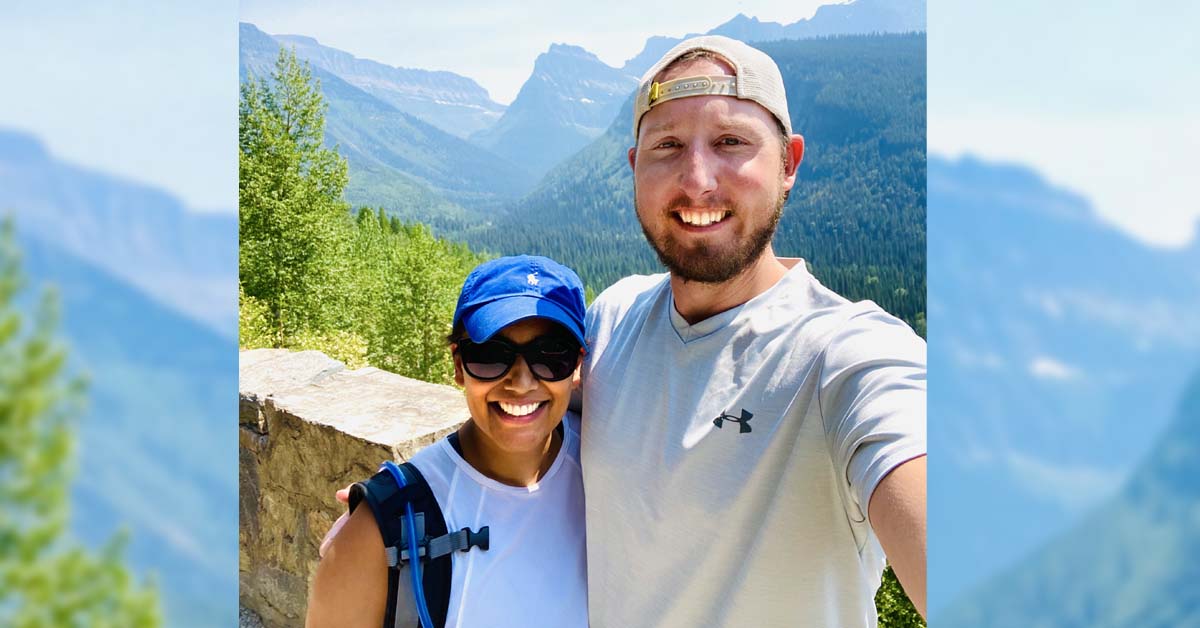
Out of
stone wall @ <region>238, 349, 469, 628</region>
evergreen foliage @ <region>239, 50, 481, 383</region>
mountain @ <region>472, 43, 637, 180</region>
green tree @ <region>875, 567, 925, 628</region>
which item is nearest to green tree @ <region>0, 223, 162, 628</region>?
stone wall @ <region>238, 349, 469, 628</region>

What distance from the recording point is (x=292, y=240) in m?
19.8

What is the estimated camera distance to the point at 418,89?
5722 cm

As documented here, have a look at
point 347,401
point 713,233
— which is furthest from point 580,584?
point 347,401

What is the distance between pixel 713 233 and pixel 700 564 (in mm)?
520

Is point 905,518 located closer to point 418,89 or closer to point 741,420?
point 741,420

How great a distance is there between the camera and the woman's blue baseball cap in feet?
4.99

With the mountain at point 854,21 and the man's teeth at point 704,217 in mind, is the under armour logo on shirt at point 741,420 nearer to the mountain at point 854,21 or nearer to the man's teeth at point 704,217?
the man's teeth at point 704,217

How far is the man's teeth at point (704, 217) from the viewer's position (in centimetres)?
149

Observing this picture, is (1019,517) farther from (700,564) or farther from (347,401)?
(347,401)

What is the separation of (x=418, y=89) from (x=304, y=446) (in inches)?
2234

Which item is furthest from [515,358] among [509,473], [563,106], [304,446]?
[563,106]

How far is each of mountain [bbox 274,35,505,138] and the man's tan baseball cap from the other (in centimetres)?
5515

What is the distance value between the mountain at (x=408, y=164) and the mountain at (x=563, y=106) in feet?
4.71

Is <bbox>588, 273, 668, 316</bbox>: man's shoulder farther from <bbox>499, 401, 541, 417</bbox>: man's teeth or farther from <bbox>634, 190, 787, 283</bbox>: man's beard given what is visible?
<bbox>499, 401, 541, 417</bbox>: man's teeth
